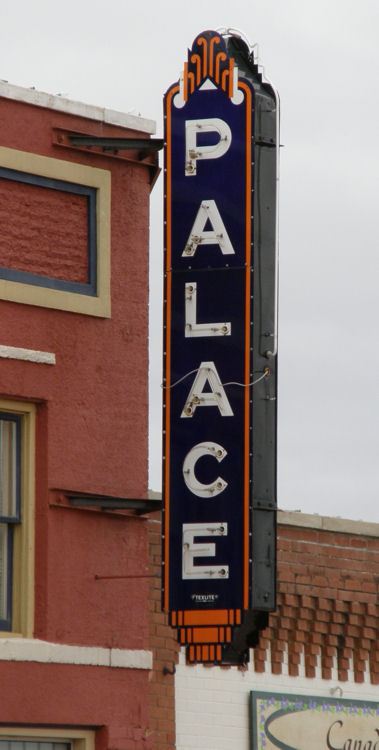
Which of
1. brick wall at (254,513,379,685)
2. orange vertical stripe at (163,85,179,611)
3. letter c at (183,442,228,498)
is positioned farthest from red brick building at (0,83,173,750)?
brick wall at (254,513,379,685)

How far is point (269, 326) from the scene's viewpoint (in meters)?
18.7

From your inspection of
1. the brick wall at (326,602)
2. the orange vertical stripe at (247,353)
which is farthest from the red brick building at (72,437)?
the brick wall at (326,602)

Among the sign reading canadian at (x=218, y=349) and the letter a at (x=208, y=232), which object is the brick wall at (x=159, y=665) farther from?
the letter a at (x=208, y=232)

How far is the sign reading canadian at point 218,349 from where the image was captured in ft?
60.1

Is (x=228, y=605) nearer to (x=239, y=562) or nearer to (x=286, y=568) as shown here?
(x=239, y=562)

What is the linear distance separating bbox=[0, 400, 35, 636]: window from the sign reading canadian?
1272 millimetres

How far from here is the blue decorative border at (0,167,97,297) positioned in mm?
19203

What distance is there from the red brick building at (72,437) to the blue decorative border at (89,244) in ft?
0.04

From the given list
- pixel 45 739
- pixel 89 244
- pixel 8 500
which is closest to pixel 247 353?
pixel 89 244

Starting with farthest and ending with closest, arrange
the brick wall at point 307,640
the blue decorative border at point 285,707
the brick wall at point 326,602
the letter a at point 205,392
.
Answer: the brick wall at point 326,602
the blue decorative border at point 285,707
the brick wall at point 307,640
the letter a at point 205,392

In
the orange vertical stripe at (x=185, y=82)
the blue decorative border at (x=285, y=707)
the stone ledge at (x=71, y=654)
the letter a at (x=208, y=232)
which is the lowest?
the blue decorative border at (x=285, y=707)

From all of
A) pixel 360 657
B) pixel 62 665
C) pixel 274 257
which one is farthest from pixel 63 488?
pixel 360 657

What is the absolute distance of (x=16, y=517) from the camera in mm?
18844

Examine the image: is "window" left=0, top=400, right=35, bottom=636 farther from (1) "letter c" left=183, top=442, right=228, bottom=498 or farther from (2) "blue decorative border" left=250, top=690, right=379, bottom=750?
(2) "blue decorative border" left=250, top=690, right=379, bottom=750
